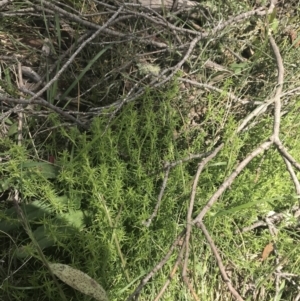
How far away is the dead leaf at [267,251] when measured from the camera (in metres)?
1.74

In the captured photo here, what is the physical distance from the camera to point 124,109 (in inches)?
64.2

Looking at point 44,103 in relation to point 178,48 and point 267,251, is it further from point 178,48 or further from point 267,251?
point 267,251

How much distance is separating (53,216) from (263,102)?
3.14 feet

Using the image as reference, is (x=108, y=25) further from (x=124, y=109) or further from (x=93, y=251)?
(x=93, y=251)

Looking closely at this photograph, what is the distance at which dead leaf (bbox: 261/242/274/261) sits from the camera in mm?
1741

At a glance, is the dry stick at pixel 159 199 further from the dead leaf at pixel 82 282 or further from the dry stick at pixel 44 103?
the dry stick at pixel 44 103

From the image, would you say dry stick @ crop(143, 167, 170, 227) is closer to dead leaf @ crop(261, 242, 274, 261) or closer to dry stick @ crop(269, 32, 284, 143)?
dry stick @ crop(269, 32, 284, 143)

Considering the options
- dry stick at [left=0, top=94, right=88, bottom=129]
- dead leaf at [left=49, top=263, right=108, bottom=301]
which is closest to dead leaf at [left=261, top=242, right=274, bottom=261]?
dead leaf at [left=49, top=263, right=108, bottom=301]

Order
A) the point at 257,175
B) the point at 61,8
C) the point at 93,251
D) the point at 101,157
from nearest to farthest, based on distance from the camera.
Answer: the point at 93,251
the point at 101,157
the point at 257,175
the point at 61,8

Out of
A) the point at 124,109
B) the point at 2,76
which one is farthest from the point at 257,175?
the point at 2,76

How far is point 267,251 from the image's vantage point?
1750 millimetres

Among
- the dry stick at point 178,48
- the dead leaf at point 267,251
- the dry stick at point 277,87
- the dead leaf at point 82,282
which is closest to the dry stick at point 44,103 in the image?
the dry stick at point 178,48

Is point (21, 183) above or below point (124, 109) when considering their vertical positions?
below

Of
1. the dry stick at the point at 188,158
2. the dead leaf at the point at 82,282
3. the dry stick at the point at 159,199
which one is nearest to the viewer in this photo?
the dead leaf at the point at 82,282
